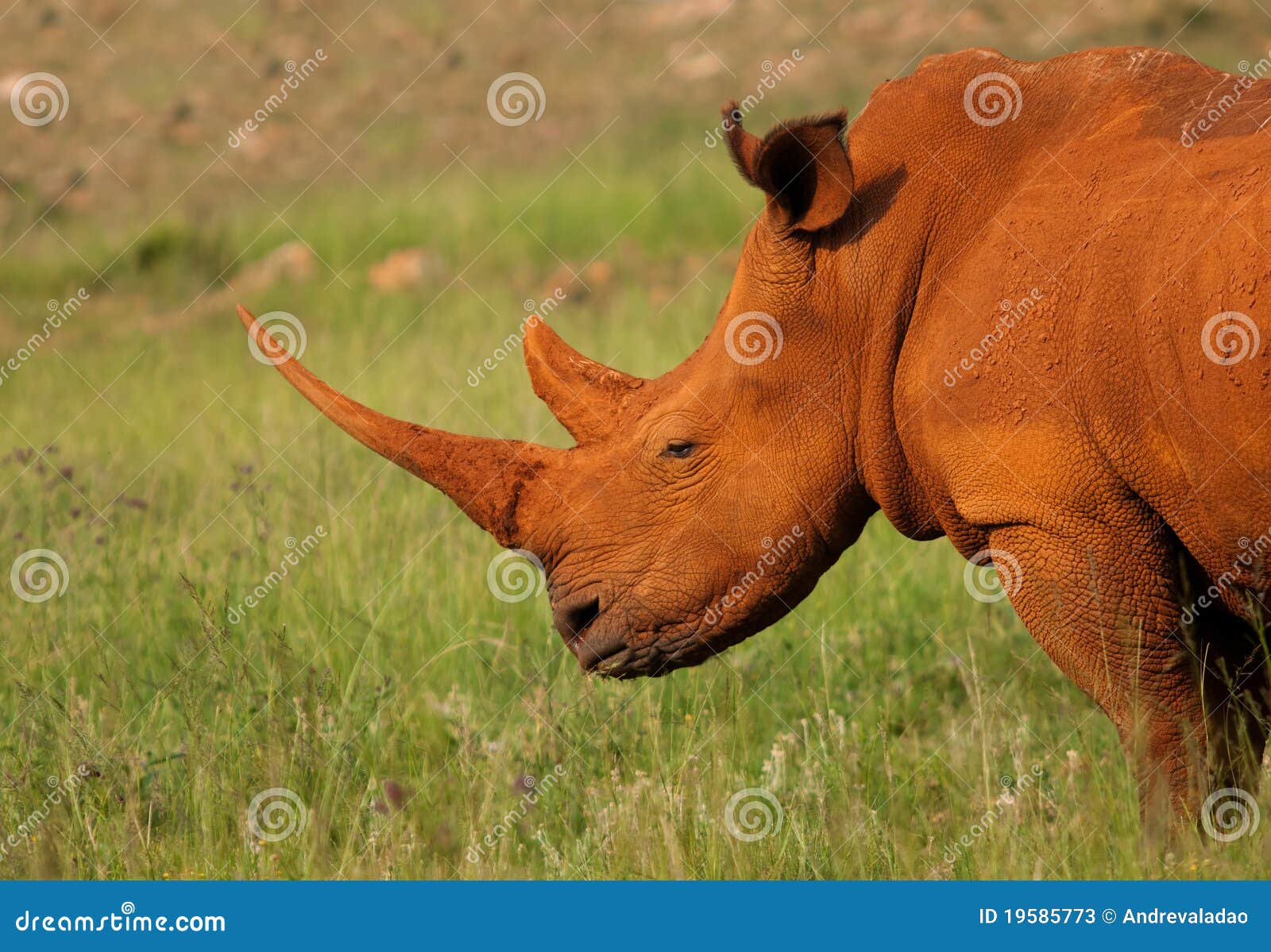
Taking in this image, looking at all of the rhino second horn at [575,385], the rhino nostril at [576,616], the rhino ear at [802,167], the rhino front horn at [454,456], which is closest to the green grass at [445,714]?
the rhino nostril at [576,616]

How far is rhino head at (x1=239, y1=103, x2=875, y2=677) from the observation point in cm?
384

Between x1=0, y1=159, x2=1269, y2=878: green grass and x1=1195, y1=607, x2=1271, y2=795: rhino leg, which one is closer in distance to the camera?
x1=1195, y1=607, x2=1271, y2=795: rhino leg

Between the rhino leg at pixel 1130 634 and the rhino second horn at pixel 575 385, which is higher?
the rhino second horn at pixel 575 385

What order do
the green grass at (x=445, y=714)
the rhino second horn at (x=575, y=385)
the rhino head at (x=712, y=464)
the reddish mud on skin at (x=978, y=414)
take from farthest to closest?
1. the rhino second horn at (x=575, y=385)
2. the green grass at (x=445, y=714)
3. the rhino head at (x=712, y=464)
4. the reddish mud on skin at (x=978, y=414)

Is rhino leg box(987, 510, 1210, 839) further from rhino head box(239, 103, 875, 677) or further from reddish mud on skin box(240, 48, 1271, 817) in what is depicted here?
rhino head box(239, 103, 875, 677)

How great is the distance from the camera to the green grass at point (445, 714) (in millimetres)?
4039

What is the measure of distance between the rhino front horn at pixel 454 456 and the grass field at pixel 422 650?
0.80 meters

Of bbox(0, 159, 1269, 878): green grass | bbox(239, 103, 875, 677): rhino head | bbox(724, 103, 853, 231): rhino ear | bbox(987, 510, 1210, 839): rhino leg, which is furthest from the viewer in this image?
bbox(0, 159, 1269, 878): green grass

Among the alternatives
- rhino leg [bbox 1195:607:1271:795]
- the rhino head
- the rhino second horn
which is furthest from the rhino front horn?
rhino leg [bbox 1195:607:1271:795]

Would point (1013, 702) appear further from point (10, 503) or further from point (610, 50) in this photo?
point (610, 50)

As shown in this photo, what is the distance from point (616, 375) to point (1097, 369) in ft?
4.49

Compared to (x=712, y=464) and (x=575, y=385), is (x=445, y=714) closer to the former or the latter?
(x=575, y=385)

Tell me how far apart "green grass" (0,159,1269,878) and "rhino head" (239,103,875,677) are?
54 cm

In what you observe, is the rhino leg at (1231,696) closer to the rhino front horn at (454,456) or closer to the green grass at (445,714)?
the green grass at (445,714)
